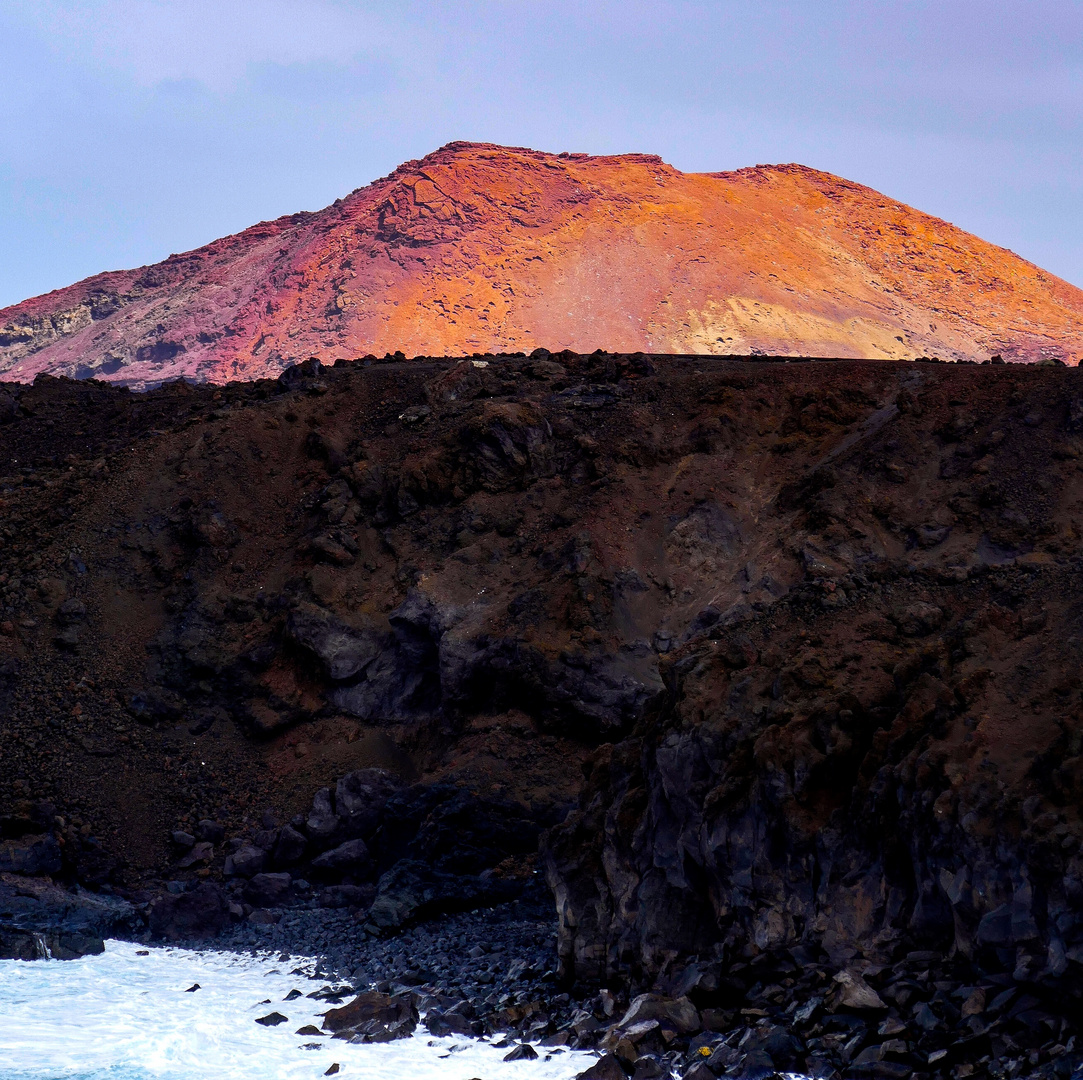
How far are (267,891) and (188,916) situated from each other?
1376 millimetres

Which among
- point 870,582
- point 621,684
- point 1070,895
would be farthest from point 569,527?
point 1070,895

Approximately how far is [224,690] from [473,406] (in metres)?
8.63

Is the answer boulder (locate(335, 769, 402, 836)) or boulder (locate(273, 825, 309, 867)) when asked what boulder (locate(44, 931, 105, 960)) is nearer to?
boulder (locate(273, 825, 309, 867))

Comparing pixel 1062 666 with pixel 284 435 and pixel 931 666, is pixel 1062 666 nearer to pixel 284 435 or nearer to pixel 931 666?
pixel 931 666

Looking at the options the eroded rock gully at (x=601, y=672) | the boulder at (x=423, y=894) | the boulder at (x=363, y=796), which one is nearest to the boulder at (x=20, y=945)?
the eroded rock gully at (x=601, y=672)

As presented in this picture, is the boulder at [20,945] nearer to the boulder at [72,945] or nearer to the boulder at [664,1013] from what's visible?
the boulder at [72,945]

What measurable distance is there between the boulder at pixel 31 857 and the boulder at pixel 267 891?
350 centimetres

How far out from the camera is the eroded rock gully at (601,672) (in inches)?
448

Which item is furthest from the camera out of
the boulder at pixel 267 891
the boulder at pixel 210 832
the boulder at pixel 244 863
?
the boulder at pixel 210 832

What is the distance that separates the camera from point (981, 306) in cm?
8331

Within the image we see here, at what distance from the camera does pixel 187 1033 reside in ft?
47.1

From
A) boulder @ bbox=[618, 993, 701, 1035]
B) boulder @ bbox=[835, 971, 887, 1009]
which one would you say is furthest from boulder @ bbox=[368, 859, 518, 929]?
boulder @ bbox=[835, 971, 887, 1009]

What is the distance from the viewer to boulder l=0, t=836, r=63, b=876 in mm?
20391

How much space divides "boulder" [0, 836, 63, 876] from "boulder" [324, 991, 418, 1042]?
28.2ft
